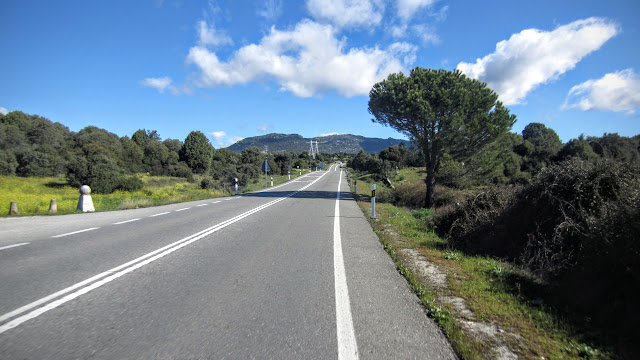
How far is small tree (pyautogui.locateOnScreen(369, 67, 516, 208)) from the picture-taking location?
16.6 meters

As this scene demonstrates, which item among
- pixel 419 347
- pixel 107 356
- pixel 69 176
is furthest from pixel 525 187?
pixel 69 176

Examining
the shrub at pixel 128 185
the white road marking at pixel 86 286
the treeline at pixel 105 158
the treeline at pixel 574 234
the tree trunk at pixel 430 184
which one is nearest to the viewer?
the white road marking at pixel 86 286

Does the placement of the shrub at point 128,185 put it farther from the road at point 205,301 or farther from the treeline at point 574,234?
the treeline at point 574,234

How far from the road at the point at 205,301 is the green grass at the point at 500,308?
0.21 m

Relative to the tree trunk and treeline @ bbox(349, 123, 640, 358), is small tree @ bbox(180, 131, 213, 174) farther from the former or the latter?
treeline @ bbox(349, 123, 640, 358)

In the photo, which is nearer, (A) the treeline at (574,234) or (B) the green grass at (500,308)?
(B) the green grass at (500,308)

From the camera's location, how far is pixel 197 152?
181 ft

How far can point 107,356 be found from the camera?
262 cm

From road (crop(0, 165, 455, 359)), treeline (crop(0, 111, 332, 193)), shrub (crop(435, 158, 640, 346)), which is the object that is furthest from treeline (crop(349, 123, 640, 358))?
treeline (crop(0, 111, 332, 193))

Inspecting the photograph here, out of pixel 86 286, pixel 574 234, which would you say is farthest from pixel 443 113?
pixel 86 286

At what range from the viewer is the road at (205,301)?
279 cm

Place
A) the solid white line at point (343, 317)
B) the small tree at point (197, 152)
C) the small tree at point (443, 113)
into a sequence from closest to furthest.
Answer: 1. the solid white line at point (343, 317)
2. the small tree at point (443, 113)
3. the small tree at point (197, 152)

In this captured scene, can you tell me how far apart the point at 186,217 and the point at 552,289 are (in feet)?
34.3

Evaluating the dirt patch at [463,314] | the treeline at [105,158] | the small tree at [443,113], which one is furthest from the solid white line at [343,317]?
the treeline at [105,158]
